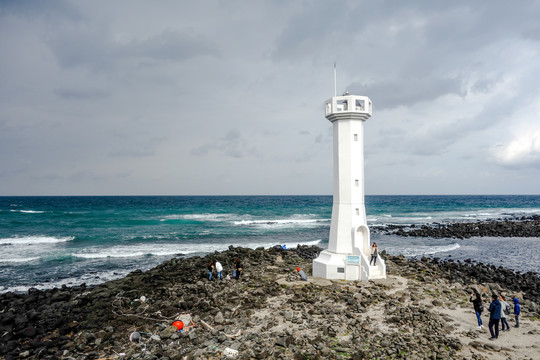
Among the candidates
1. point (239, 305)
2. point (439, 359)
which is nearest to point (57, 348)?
point (239, 305)

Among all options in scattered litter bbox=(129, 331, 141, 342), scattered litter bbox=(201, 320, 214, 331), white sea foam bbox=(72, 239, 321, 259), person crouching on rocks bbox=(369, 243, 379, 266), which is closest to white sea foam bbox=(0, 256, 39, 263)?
white sea foam bbox=(72, 239, 321, 259)

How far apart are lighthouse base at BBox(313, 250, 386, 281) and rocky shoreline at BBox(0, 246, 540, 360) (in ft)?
1.51

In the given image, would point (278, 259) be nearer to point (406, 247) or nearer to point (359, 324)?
point (359, 324)

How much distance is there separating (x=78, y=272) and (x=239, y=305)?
12.1 m

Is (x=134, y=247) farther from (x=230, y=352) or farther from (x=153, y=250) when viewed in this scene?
(x=230, y=352)

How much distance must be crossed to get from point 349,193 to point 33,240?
94.7ft

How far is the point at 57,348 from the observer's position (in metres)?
9.99

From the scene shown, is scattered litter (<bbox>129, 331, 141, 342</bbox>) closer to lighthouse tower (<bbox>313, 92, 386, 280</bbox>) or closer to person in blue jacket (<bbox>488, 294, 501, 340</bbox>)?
lighthouse tower (<bbox>313, 92, 386, 280</bbox>)

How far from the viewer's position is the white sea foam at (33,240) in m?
29.8

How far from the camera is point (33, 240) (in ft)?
102

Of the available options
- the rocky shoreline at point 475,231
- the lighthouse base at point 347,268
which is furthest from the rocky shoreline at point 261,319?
the rocky shoreline at point 475,231

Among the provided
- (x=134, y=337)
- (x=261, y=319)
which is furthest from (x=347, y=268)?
(x=134, y=337)

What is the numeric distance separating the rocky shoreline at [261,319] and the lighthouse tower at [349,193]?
2.13 feet

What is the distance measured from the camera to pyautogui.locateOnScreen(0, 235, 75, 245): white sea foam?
29.8 m
